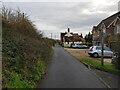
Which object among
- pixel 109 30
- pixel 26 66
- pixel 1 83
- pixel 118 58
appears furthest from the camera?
pixel 109 30

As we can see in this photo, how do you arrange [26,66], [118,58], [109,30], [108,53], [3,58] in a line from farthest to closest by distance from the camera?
1. [109,30]
2. [108,53]
3. [118,58]
4. [26,66]
5. [3,58]

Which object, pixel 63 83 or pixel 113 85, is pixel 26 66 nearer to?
pixel 63 83

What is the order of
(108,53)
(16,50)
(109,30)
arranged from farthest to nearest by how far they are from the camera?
(109,30), (108,53), (16,50)

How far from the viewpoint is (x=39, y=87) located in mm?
6629

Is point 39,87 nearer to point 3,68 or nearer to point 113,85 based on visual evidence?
point 3,68

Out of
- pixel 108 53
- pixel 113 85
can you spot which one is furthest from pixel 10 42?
pixel 108 53

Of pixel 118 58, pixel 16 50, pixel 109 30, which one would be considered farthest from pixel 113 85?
pixel 109 30

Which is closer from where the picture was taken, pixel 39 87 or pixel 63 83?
pixel 39 87

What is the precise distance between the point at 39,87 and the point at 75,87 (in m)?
1.40

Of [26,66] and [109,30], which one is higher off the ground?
[109,30]

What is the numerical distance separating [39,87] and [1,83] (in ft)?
6.72

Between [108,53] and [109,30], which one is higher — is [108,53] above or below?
below

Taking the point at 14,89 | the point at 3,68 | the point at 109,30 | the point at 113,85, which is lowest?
the point at 113,85

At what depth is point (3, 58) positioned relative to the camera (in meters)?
6.39
